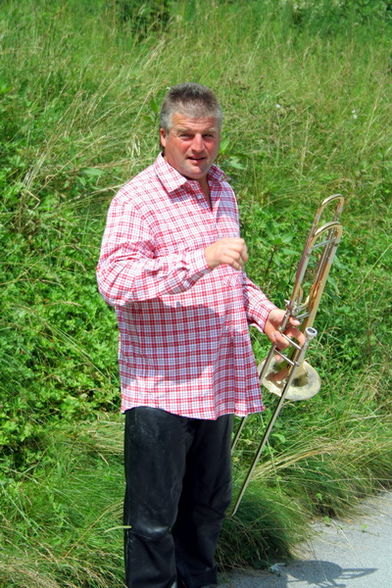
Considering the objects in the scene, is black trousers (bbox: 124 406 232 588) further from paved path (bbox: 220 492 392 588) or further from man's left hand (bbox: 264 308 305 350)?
paved path (bbox: 220 492 392 588)

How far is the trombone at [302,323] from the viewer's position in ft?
13.1

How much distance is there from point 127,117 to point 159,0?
8.48 feet

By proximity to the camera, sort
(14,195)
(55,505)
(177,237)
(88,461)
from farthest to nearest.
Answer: (14,195), (88,461), (55,505), (177,237)

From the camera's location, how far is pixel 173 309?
3.69 metres

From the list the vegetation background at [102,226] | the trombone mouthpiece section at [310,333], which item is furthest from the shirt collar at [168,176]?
the vegetation background at [102,226]

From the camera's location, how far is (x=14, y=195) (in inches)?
252

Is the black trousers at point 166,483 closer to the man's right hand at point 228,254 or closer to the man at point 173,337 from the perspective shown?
the man at point 173,337

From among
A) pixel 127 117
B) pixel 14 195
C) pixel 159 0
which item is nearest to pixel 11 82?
pixel 127 117

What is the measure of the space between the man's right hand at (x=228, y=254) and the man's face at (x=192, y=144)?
50 cm

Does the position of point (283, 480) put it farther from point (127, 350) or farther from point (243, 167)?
point (243, 167)

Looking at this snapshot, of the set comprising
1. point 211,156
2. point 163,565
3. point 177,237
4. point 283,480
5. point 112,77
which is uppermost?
point 211,156

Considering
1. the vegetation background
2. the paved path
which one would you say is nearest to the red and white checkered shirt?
the vegetation background

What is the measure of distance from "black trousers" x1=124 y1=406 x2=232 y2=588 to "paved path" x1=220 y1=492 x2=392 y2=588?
22.9 inches

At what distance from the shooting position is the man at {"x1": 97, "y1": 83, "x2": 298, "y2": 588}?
145 inches
